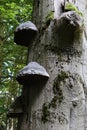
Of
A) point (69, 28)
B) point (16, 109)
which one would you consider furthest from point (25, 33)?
point (16, 109)

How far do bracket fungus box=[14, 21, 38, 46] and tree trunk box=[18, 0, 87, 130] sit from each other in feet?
0.19

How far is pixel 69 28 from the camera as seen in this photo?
1824mm

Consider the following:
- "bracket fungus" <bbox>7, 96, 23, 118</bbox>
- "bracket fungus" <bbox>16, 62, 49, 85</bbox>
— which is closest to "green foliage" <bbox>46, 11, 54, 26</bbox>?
"bracket fungus" <bbox>16, 62, 49, 85</bbox>

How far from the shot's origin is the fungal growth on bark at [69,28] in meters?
1.80

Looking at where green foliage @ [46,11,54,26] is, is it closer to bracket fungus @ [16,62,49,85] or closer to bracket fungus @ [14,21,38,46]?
bracket fungus @ [14,21,38,46]

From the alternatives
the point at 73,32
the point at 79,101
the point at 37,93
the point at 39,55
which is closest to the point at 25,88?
the point at 37,93

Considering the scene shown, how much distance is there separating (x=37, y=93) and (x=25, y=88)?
0.39ft

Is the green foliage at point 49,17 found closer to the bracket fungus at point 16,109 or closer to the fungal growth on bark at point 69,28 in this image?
the fungal growth on bark at point 69,28

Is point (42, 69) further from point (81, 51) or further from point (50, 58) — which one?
point (81, 51)

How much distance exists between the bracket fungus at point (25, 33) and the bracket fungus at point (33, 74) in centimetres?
31

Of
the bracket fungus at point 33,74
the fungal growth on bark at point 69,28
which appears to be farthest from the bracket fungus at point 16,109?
the fungal growth on bark at point 69,28

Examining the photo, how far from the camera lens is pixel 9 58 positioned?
939 centimetres

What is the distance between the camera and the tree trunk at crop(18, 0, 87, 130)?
1727 mm

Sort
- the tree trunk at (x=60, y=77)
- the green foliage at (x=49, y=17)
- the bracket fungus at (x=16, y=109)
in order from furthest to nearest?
1. the green foliage at (x=49, y=17)
2. the bracket fungus at (x=16, y=109)
3. the tree trunk at (x=60, y=77)
